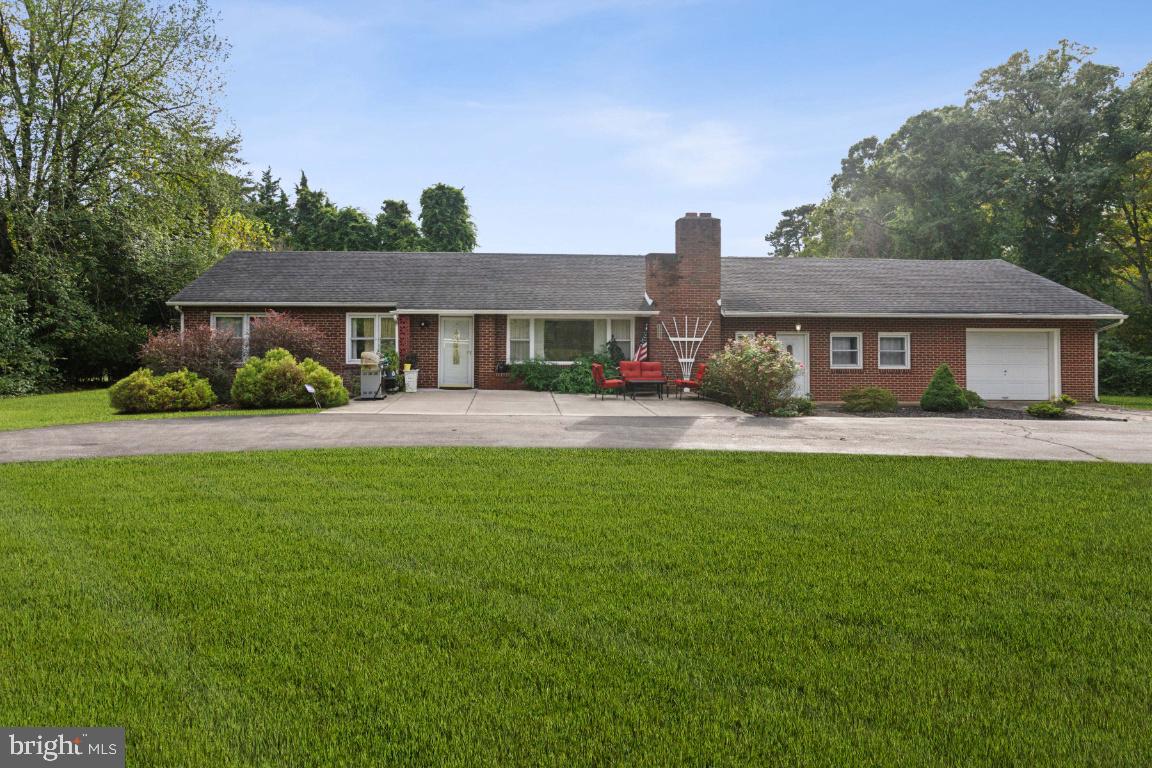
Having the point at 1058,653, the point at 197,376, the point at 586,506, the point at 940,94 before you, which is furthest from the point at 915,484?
the point at 940,94

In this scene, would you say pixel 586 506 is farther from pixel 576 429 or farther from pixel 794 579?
pixel 576 429

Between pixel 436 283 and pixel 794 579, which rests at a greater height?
pixel 436 283

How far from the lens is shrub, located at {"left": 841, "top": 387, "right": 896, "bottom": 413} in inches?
670

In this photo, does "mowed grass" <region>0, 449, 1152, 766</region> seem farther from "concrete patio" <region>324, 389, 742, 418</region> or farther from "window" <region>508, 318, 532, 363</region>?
"window" <region>508, 318, 532, 363</region>

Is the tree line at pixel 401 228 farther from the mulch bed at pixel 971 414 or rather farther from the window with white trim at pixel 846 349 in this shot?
the mulch bed at pixel 971 414

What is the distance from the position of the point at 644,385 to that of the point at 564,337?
4.54 m

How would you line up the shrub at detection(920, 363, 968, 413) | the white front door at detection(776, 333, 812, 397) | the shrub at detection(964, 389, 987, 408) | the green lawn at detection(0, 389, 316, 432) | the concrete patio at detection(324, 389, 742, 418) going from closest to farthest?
the green lawn at detection(0, 389, 316, 432), the concrete patio at detection(324, 389, 742, 418), the shrub at detection(920, 363, 968, 413), the shrub at detection(964, 389, 987, 408), the white front door at detection(776, 333, 812, 397)

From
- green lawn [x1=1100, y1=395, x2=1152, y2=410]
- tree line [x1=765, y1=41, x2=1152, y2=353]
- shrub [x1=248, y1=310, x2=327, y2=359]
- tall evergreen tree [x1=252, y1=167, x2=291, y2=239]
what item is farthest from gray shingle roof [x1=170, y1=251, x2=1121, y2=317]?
tall evergreen tree [x1=252, y1=167, x2=291, y2=239]

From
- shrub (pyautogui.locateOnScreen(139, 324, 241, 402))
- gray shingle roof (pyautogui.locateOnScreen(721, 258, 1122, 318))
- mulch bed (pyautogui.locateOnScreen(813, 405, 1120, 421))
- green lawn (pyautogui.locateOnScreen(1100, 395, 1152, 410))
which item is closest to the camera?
mulch bed (pyautogui.locateOnScreen(813, 405, 1120, 421))

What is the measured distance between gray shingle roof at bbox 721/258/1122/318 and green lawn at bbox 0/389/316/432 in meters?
14.0

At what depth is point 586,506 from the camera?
6.25 meters

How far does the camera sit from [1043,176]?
30.6 meters

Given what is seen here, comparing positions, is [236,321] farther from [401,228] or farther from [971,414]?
[401,228]

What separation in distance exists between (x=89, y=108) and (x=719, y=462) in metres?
27.0
